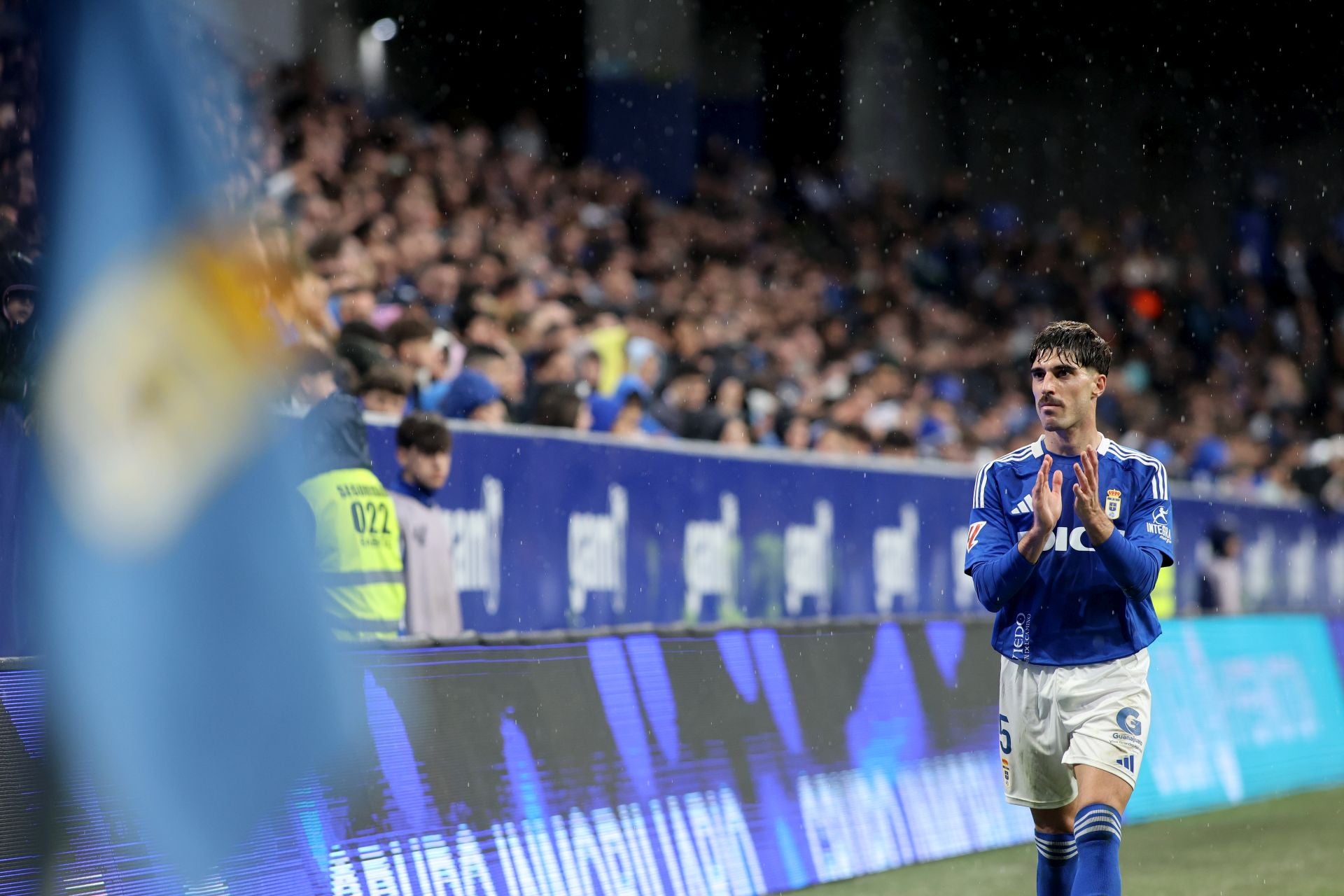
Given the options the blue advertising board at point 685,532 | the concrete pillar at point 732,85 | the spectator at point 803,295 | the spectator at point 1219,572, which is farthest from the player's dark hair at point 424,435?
the concrete pillar at point 732,85

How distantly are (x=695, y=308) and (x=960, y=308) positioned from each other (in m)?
8.64

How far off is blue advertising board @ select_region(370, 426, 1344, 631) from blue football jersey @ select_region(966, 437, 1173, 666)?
15.7 feet

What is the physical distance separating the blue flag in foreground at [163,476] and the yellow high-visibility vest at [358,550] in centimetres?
73

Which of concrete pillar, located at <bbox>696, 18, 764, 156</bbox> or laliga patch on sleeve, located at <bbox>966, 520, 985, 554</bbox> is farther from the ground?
concrete pillar, located at <bbox>696, 18, 764, 156</bbox>

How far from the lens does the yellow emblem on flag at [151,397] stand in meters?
6.09

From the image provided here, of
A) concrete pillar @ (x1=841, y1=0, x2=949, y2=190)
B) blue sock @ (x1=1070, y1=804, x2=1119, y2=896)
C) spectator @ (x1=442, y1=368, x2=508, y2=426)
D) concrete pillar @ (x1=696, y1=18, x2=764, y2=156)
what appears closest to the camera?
blue sock @ (x1=1070, y1=804, x2=1119, y2=896)

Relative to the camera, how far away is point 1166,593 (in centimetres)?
1784

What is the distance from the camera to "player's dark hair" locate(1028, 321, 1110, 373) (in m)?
5.17

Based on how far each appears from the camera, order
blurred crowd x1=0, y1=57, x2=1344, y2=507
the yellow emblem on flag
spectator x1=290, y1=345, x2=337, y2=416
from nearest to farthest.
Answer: the yellow emblem on flag
spectator x1=290, y1=345, x2=337, y2=416
blurred crowd x1=0, y1=57, x2=1344, y2=507

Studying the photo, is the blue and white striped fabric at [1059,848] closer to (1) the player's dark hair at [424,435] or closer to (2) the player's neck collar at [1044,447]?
(2) the player's neck collar at [1044,447]

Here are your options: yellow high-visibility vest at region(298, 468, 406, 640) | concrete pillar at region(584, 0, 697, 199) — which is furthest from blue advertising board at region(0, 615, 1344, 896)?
concrete pillar at region(584, 0, 697, 199)

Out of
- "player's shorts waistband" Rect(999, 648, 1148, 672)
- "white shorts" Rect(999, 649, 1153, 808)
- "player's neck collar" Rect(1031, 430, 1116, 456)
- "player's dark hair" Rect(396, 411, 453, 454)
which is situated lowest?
"white shorts" Rect(999, 649, 1153, 808)

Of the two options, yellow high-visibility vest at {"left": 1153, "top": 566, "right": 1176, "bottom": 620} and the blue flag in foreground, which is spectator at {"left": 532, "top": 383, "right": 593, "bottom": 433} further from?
yellow high-visibility vest at {"left": 1153, "top": 566, "right": 1176, "bottom": 620}

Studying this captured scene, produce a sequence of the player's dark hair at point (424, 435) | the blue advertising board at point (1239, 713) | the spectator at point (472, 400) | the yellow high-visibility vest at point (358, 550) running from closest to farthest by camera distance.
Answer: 1. the yellow high-visibility vest at point (358, 550)
2. the player's dark hair at point (424, 435)
3. the blue advertising board at point (1239, 713)
4. the spectator at point (472, 400)
